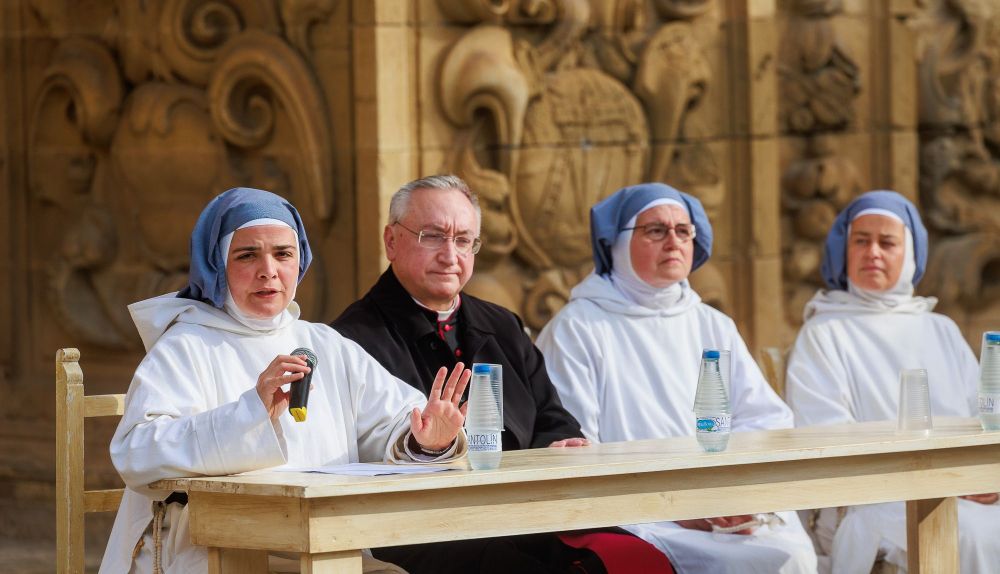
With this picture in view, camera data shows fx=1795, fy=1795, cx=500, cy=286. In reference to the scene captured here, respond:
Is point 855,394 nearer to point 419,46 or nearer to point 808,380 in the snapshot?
point 808,380

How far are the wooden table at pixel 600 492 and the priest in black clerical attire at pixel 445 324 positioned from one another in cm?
53

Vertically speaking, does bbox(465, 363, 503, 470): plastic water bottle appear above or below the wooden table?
above

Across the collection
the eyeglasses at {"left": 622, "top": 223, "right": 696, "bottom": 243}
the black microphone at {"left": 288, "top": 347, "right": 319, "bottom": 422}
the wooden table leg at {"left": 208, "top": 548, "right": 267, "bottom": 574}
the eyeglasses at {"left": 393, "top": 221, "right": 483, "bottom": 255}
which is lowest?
the wooden table leg at {"left": 208, "top": 548, "right": 267, "bottom": 574}

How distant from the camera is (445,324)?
578cm

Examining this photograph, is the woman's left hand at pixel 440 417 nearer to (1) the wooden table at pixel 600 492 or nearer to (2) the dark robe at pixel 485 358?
(1) the wooden table at pixel 600 492

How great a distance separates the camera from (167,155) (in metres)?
8.27

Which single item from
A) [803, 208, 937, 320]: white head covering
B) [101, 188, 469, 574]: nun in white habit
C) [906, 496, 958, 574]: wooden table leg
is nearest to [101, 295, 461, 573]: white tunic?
[101, 188, 469, 574]: nun in white habit

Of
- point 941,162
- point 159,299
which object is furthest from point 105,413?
point 941,162

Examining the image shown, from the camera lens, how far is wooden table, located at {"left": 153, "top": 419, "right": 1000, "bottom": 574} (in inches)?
167

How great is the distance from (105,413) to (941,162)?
5990mm

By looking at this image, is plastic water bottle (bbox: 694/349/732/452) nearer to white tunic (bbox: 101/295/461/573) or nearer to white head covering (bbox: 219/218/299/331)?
white tunic (bbox: 101/295/461/573)

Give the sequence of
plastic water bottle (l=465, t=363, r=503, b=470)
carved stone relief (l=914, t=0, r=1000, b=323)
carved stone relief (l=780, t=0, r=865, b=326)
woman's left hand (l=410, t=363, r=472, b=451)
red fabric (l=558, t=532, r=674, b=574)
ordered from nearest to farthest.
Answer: plastic water bottle (l=465, t=363, r=503, b=470), woman's left hand (l=410, t=363, r=472, b=451), red fabric (l=558, t=532, r=674, b=574), carved stone relief (l=780, t=0, r=865, b=326), carved stone relief (l=914, t=0, r=1000, b=323)

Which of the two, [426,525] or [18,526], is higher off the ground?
[426,525]

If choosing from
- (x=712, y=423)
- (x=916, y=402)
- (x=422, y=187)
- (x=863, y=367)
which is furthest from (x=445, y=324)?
(x=863, y=367)
